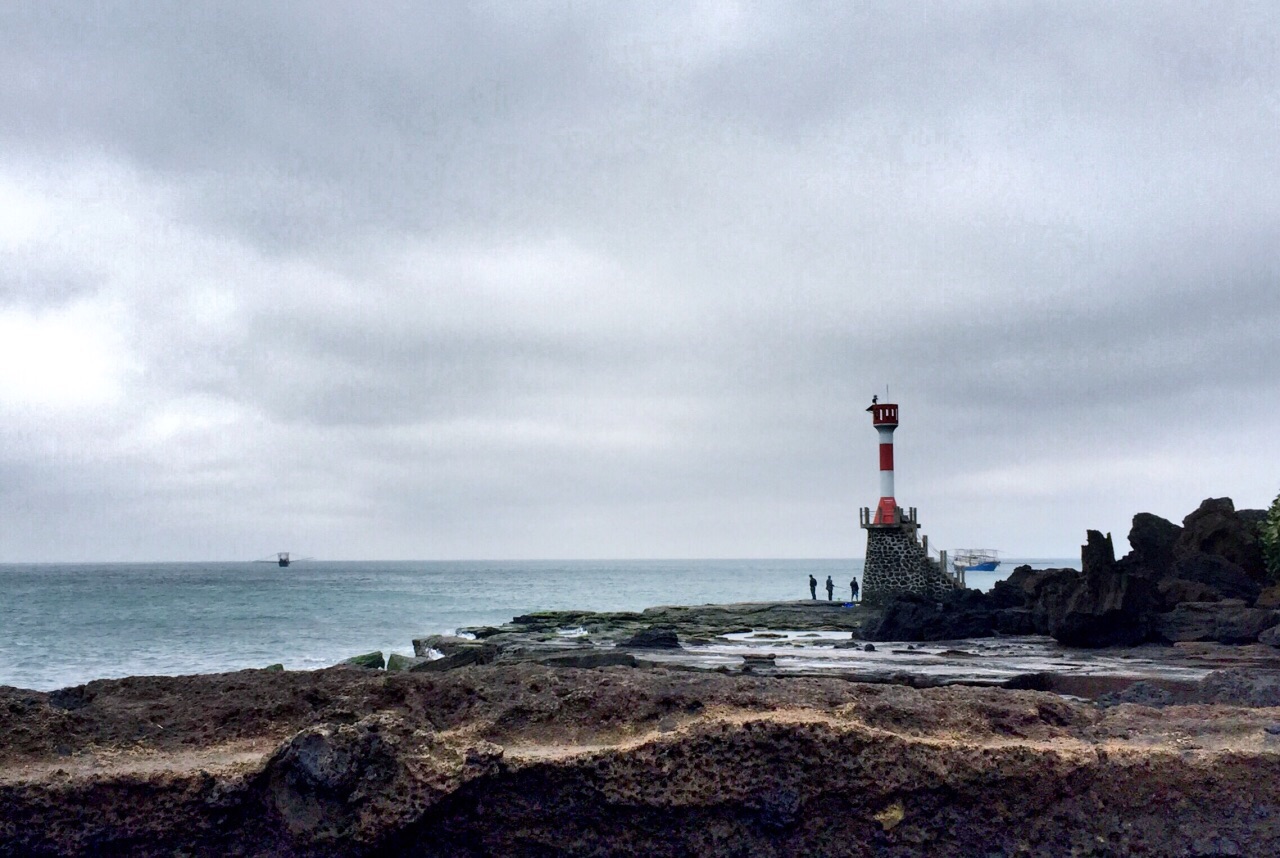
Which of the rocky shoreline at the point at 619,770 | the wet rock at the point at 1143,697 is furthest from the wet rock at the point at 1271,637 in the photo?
the rocky shoreline at the point at 619,770

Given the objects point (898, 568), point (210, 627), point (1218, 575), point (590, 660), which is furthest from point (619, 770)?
point (210, 627)

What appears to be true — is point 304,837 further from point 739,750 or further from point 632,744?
point 739,750

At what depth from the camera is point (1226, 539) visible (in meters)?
38.2

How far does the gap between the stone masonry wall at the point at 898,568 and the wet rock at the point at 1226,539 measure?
36.1 ft

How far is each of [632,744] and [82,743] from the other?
9.57 ft

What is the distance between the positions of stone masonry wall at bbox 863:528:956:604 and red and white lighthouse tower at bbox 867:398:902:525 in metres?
0.74

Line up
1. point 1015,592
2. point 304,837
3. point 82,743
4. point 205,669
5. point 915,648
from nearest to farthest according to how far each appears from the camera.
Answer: point 304,837 → point 82,743 → point 915,648 → point 205,669 → point 1015,592

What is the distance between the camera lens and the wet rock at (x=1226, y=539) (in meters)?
37.3

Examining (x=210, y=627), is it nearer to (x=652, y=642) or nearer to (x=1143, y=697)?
(x=652, y=642)

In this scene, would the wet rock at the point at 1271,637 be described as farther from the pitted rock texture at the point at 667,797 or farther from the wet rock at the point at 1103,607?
the pitted rock texture at the point at 667,797

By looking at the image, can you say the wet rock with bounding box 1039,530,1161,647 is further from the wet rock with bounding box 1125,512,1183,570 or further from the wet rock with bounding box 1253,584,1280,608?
the wet rock with bounding box 1125,512,1183,570

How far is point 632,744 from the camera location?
498cm

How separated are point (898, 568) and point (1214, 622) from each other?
824 inches

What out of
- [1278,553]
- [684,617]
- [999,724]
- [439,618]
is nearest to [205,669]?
[684,617]
